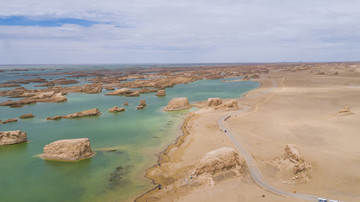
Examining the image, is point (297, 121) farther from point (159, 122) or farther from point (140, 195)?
point (140, 195)

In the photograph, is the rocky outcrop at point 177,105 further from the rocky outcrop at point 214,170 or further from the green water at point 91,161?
the rocky outcrop at point 214,170

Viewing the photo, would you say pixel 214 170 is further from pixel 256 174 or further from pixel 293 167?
pixel 293 167

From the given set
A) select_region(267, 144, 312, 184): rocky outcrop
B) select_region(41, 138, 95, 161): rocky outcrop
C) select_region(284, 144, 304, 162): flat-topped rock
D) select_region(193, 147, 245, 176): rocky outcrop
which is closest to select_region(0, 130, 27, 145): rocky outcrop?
select_region(41, 138, 95, 161): rocky outcrop

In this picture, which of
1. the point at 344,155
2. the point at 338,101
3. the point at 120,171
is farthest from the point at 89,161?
the point at 338,101

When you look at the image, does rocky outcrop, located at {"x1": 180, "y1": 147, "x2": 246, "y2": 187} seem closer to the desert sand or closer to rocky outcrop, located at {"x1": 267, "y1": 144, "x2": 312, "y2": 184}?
the desert sand

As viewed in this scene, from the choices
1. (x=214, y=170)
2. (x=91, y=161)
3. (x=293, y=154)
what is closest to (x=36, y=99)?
(x=91, y=161)

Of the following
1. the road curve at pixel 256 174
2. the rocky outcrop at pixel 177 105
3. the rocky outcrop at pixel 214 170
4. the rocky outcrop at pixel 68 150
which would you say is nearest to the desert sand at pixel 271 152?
the rocky outcrop at pixel 214 170
